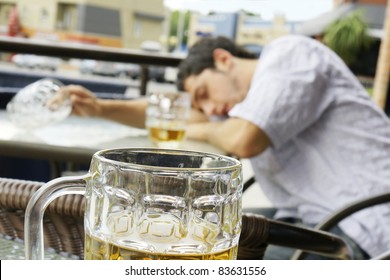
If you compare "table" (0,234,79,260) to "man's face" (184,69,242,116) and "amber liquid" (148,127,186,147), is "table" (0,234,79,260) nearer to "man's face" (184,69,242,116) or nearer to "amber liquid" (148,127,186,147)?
"amber liquid" (148,127,186,147)

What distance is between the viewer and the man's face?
1.58m

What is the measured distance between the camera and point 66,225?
587 millimetres

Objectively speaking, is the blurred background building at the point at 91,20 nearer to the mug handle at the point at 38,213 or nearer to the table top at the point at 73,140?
the table top at the point at 73,140

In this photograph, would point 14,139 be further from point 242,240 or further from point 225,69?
point 242,240

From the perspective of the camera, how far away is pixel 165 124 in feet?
4.61

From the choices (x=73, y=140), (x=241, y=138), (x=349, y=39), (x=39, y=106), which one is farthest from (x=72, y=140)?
(x=349, y=39)

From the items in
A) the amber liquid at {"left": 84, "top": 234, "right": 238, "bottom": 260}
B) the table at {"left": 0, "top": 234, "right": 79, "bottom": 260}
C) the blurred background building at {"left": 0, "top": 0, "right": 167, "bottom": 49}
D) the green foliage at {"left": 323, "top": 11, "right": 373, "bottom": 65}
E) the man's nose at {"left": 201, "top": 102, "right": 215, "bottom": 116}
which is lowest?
the blurred background building at {"left": 0, "top": 0, "right": 167, "bottom": 49}

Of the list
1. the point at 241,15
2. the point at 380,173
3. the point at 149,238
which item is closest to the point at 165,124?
the point at 380,173

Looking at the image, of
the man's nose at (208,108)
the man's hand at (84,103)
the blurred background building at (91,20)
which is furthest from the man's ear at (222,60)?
the blurred background building at (91,20)

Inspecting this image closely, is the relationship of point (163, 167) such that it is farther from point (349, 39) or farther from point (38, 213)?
point (349, 39)

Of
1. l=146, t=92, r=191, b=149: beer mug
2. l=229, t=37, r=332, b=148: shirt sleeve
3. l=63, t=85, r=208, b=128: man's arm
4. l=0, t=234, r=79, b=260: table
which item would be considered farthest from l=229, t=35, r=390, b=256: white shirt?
l=0, t=234, r=79, b=260: table

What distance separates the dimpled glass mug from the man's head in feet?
3.92

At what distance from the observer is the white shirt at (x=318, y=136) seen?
133 cm

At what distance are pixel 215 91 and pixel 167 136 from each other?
245 millimetres
